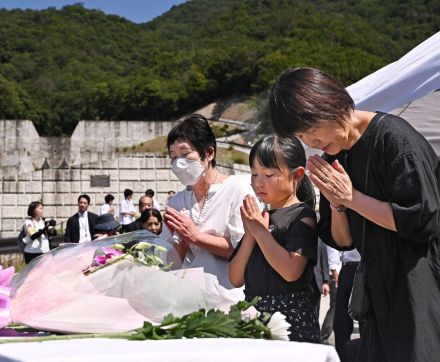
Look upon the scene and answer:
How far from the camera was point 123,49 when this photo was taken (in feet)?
398

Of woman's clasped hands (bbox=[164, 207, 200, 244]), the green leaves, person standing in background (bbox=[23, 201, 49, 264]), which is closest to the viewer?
the green leaves

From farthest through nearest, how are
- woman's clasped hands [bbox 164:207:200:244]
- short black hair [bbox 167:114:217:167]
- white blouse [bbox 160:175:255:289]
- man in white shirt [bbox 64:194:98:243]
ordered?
man in white shirt [bbox 64:194:98:243], short black hair [bbox 167:114:217:167], white blouse [bbox 160:175:255:289], woman's clasped hands [bbox 164:207:200:244]

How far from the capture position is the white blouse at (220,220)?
11.5ft

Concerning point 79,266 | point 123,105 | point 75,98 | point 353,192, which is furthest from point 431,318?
point 75,98

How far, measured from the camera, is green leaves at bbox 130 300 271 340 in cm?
188

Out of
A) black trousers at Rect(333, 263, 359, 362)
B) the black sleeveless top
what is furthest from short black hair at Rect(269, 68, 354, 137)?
black trousers at Rect(333, 263, 359, 362)

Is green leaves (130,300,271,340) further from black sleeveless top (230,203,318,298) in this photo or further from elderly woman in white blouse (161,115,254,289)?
elderly woman in white blouse (161,115,254,289)

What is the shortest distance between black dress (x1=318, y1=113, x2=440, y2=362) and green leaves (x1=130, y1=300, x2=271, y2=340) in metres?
0.64

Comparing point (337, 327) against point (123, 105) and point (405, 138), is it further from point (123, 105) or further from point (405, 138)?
point (123, 105)

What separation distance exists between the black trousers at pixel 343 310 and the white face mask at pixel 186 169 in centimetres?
226

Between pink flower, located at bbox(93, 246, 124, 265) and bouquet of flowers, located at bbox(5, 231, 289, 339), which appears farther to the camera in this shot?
pink flower, located at bbox(93, 246, 124, 265)

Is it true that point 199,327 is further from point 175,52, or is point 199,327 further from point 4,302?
point 175,52

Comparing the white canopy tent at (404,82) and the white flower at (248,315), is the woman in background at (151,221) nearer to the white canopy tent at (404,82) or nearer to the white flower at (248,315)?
the white canopy tent at (404,82)

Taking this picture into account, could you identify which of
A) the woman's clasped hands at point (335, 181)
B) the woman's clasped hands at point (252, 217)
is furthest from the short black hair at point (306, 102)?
the woman's clasped hands at point (252, 217)
